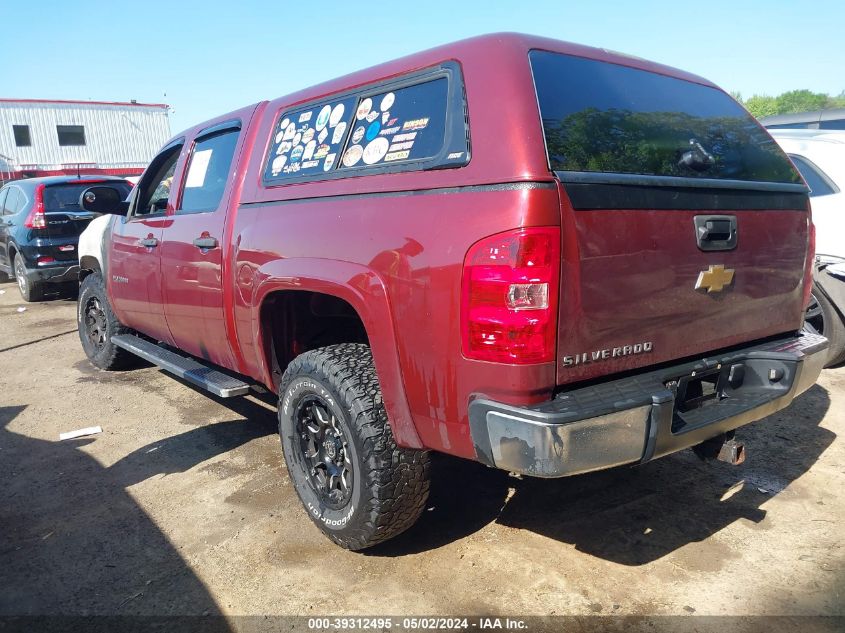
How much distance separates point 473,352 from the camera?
221cm

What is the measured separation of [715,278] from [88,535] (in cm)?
308

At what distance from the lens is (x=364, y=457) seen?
2.64 metres

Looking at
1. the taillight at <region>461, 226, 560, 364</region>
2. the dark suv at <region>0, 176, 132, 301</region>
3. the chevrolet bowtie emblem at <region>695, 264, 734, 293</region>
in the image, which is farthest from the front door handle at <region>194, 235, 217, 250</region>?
the dark suv at <region>0, 176, 132, 301</region>

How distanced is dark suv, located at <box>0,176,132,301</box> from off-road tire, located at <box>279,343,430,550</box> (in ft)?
25.6

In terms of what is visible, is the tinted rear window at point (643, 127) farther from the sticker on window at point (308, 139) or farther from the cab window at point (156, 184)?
the cab window at point (156, 184)

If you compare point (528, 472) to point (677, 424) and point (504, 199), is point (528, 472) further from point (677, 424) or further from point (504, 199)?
point (504, 199)

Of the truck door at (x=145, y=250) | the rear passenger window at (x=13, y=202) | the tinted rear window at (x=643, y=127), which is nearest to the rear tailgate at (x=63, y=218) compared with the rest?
the rear passenger window at (x=13, y=202)

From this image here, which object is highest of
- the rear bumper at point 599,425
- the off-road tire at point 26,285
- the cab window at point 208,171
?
the cab window at point 208,171

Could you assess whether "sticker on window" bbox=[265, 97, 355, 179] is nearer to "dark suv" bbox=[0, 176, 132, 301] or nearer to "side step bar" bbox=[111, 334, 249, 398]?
"side step bar" bbox=[111, 334, 249, 398]

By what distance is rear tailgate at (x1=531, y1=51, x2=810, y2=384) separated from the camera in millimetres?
2213

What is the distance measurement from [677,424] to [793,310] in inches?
40.2

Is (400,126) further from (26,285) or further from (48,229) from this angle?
(26,285)

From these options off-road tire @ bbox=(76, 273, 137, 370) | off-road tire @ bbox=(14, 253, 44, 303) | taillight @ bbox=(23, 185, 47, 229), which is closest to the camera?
off-road tire @ bbox=(76, 273, 137, 370)

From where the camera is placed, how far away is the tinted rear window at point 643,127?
2355 millimetres
